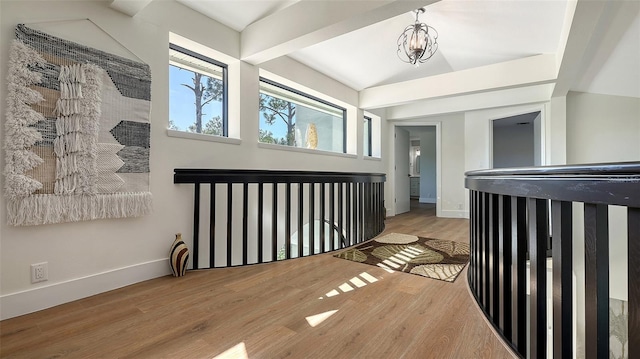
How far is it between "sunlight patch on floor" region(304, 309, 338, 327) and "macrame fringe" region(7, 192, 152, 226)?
1521mm

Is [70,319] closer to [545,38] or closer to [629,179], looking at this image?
[629,179]

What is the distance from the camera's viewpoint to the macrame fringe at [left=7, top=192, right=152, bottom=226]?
160cm

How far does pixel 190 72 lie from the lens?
272cm

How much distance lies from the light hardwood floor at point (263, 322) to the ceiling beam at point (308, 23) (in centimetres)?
205

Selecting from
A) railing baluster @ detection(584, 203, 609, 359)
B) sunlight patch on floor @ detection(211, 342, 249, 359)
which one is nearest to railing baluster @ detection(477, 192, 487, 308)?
railing baluster @ detection(584, 203, 609, 359)

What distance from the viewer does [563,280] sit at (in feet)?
2.91

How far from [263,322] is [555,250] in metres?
1.37

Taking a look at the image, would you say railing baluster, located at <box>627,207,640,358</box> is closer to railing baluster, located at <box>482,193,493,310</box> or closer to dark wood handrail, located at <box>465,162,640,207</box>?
dark wood handrail, located at <box>465,162,640,207</box>

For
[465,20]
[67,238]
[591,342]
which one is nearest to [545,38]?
[465,20]

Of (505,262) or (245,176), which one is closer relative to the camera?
(505,262)

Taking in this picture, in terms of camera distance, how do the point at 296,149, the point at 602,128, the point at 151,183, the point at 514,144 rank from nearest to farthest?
Answer: the point at 151,183
the point at 296,149
the point at 602,128
the point at 514,144

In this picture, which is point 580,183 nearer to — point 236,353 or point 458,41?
point 236,353

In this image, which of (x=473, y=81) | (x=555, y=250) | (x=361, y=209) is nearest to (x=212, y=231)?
(x=361, y=209)

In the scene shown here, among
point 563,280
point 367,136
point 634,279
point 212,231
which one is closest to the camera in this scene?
point 634,279
